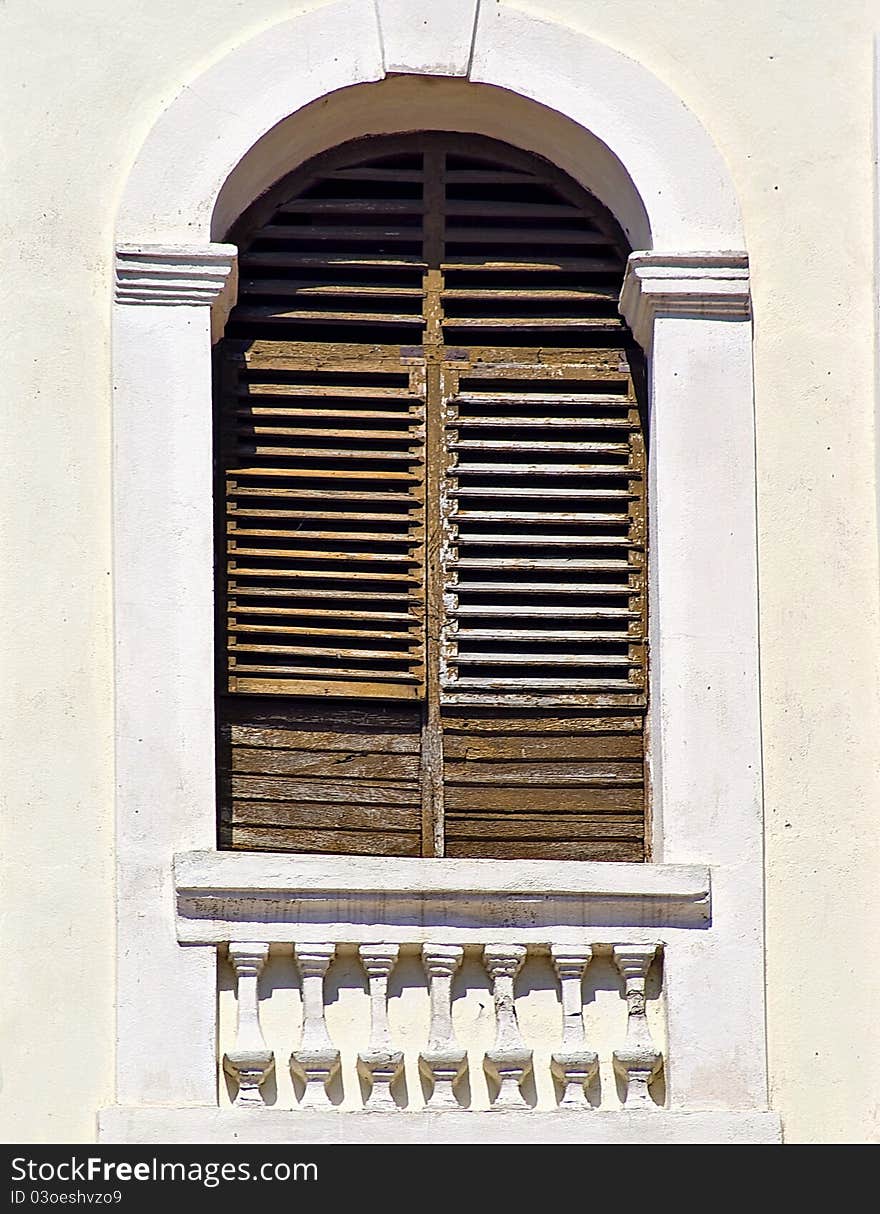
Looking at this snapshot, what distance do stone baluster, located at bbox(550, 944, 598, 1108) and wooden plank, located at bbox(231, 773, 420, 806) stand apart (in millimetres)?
679

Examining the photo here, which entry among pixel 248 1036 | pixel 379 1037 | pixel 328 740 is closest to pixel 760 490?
pixel 328 740

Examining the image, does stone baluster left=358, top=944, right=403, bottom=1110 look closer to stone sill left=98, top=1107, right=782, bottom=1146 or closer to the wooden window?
stone sill left=98, top=1107, right=782, bottom=1146

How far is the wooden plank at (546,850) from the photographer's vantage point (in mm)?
8578

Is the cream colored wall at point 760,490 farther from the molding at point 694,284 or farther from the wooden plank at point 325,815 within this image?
the wooden plank at point 325,815

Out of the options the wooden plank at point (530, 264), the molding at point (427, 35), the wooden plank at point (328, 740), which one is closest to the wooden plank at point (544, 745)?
the wooden plank at point (328, 740)

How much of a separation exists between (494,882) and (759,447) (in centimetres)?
145

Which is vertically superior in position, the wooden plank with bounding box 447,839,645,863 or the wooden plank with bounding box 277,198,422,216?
the wooden plank with bounding box 277,198,422,216

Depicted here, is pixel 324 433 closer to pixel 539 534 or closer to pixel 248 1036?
pixel 539 534

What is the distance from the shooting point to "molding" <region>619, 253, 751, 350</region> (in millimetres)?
8711

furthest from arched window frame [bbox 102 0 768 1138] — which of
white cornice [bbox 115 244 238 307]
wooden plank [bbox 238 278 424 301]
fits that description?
wooden plank [bbox 238 278 424 301]

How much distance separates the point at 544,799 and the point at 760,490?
104cm

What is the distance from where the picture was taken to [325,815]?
8.57 meters

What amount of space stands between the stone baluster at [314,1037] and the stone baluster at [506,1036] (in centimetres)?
41
